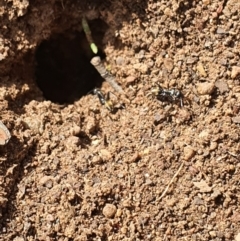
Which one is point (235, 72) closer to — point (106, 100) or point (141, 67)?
point (141, 67)

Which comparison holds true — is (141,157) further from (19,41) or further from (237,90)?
(19,41)

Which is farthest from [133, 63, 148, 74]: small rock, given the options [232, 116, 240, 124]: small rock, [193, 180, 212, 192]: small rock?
[193, 180, 212, 192]: small rock

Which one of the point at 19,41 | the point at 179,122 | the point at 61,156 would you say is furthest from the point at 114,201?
the point at 19,41

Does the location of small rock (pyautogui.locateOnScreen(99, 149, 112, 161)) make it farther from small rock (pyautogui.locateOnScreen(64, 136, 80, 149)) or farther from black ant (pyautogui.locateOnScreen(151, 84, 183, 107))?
black ant (pyautogui.locateOnScreen(151, 84, 183, 107))

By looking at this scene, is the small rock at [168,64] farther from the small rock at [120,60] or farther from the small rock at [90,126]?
the small rock at [90,126]

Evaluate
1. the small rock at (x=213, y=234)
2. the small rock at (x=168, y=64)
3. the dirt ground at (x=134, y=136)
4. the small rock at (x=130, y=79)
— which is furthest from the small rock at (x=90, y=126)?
the small rock at (x=213, y=234)

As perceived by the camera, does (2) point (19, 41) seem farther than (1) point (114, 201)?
Yes
